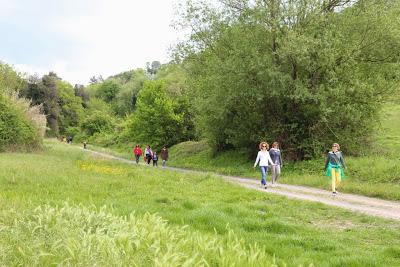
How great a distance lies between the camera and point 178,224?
9.99 meters

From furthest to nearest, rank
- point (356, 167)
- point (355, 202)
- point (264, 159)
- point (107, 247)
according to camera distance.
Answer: point (356, 167), point (264, 159), point (355, 202), point (107, 247)

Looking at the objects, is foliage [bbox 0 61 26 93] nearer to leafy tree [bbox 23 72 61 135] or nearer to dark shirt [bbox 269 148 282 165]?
leafy tree [bbox 23 72 61 135]

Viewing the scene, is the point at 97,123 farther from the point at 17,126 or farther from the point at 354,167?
the point at 354,167

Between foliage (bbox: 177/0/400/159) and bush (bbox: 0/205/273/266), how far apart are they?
2067cm

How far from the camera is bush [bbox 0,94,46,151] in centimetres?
3809

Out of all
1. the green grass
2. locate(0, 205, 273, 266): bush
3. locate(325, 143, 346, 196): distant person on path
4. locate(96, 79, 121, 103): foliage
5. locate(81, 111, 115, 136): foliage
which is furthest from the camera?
locate(96, 79, 121, 103): foliage

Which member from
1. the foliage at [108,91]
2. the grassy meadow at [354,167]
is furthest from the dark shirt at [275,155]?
the foliage at [108,91]

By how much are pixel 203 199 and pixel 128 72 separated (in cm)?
17451

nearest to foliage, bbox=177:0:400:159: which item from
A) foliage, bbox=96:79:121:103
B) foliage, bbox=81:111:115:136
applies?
foliage, bbox=81:111:115:136

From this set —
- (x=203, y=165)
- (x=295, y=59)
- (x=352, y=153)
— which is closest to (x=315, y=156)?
(x=352, y=153)

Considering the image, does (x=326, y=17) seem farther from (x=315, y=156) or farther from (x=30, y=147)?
(x=30, y=147)

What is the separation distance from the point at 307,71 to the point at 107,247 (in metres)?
24.0

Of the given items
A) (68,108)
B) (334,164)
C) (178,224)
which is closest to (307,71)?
(334,164)

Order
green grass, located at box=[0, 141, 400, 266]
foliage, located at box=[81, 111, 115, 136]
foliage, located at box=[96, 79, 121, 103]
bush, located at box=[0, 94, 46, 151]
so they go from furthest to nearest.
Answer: foliage, located at box=[96, 79, 121, 103]
foliage, located at box=[81, 111, 115, 136]
bush, located at box=[0, 94, 46, 151]
green grass, located at box=[0, 141, 400, 266]
